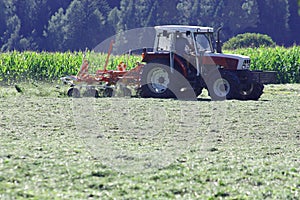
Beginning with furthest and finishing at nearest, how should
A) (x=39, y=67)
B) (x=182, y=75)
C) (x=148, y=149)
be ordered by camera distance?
(x=39, y=67) < (x=182, y=75) < (x=148, y=149)

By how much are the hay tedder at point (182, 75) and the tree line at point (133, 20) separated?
162ft

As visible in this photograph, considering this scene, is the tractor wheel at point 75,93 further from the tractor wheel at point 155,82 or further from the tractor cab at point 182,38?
the tractor cab at point 182,38

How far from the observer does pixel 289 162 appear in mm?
10008

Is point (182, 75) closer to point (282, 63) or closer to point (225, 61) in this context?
point (225, 61)

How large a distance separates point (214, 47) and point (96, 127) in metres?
7.15

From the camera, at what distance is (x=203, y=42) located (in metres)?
19.5

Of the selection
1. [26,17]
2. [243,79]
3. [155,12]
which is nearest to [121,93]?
[243,79]

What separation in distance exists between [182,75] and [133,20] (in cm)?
5804

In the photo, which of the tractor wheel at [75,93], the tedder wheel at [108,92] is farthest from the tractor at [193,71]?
the tractor wheel at [75,93]

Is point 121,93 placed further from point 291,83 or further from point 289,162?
point 291,83

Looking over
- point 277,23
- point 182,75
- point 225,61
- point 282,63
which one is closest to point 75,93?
point 182,75

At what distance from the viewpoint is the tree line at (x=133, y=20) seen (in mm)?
71938

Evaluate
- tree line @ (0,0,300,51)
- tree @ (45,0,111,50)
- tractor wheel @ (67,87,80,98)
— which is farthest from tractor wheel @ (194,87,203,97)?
tree line @ (0,0,300,51)

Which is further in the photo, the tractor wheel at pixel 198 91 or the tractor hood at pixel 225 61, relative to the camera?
the tractor wheel at pixel 198 91
